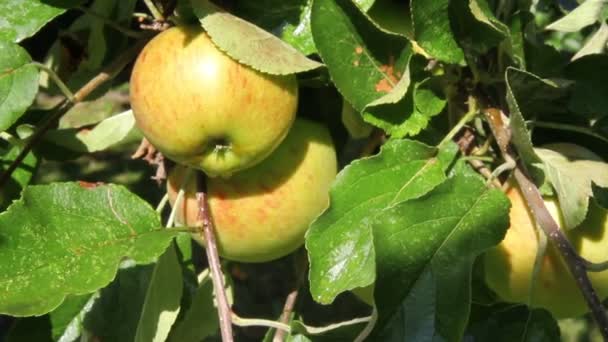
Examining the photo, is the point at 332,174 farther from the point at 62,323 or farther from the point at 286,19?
the point at 62,323

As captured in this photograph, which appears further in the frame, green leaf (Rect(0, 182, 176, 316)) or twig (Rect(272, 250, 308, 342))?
twig (Rect(272, 250, 308, 342))

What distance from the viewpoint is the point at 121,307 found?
1.10 metres

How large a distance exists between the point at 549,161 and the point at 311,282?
0.31m

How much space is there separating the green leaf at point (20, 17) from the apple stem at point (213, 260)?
0.87 feet

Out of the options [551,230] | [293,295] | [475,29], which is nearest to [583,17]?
[475,29]

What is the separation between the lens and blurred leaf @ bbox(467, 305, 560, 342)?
1006 millimetres

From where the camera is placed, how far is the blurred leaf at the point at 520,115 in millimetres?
862

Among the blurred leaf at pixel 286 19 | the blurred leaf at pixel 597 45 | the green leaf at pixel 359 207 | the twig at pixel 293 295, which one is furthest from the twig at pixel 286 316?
the blurred leaf at pixel 597 45

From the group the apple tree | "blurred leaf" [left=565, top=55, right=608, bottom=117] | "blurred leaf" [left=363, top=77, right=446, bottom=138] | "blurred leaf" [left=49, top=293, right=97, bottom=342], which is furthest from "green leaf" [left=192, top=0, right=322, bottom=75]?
"blurred leaf" [left=49, top=293, right=97, bottom=342]

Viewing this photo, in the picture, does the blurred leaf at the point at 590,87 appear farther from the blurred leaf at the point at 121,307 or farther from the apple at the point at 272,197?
the blurred leaf at the point at 121,307

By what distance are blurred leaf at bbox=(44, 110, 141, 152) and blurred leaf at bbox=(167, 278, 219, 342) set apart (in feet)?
0.79

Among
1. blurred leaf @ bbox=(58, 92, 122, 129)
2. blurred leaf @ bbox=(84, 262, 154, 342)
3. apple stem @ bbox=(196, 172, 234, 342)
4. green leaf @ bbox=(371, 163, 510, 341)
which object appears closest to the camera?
green leaf @ bbox=(371, 163, 510, 341)

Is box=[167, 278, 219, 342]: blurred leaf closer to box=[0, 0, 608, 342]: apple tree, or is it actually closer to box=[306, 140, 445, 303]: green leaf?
box=[0, 0, 608, 342]: apple tree

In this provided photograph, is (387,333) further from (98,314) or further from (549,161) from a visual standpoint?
(98,314)
